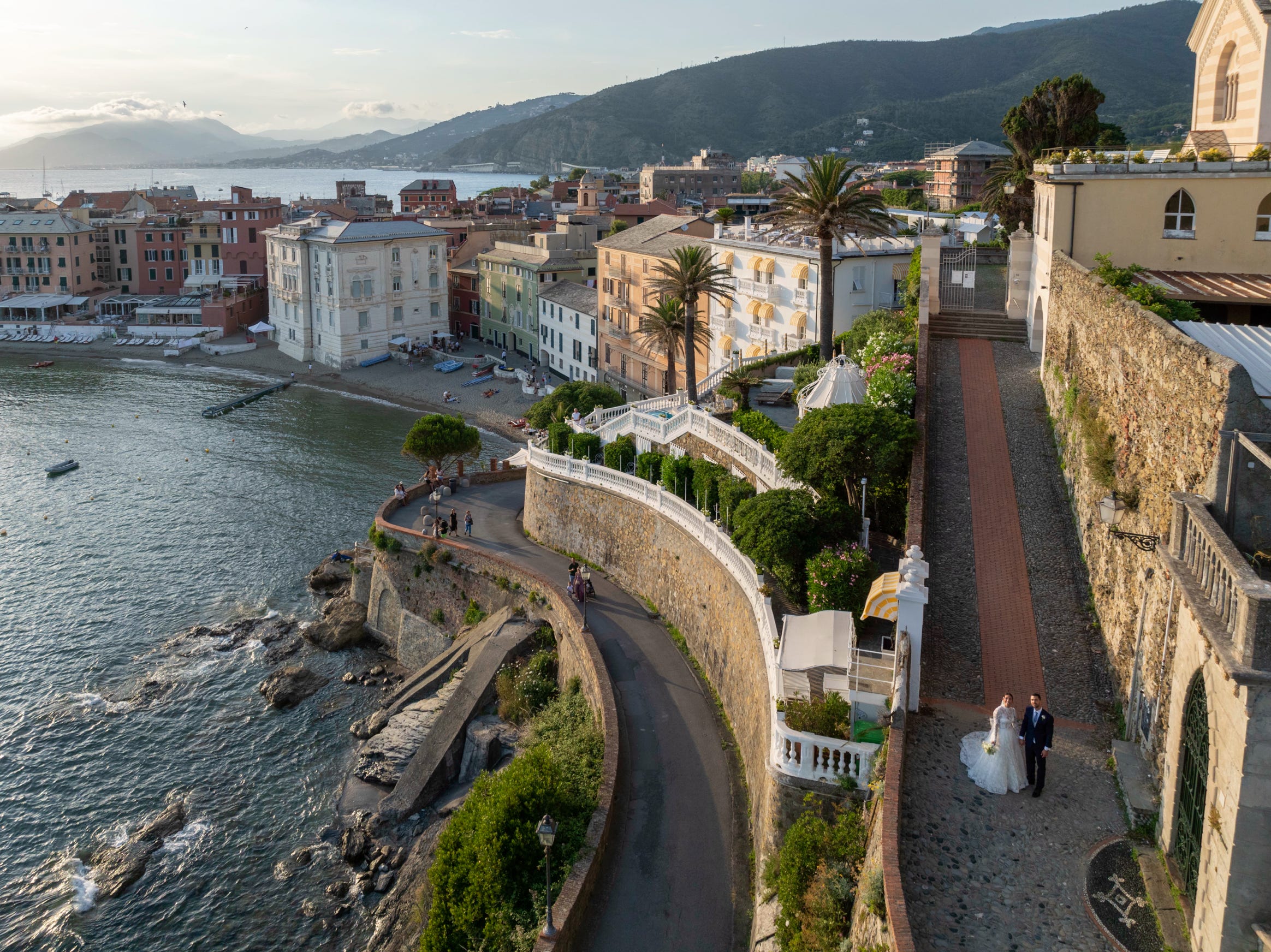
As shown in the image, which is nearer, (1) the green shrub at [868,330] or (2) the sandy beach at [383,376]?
(1) the green shrub at [868,330]

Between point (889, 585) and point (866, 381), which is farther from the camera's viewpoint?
point (866, 381)

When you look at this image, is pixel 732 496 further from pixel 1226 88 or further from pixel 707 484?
pixel 1226 88

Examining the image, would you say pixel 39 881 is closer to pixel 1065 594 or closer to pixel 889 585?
pixel 889 585

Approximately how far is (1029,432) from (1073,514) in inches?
170

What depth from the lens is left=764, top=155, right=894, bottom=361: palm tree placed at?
32.8 meters

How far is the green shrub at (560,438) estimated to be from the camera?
3512 centimetres

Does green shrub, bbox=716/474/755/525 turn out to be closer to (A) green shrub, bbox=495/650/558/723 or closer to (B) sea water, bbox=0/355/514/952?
(A) green shrub, bbox=495/650/558/723

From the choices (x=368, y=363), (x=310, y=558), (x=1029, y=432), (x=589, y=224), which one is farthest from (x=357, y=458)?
(x=1029, y=432)

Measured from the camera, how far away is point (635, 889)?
1747 centimetres

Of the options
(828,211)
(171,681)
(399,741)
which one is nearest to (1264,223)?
(828,211)

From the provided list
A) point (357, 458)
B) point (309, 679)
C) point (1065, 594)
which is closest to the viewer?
point (1065, 594)

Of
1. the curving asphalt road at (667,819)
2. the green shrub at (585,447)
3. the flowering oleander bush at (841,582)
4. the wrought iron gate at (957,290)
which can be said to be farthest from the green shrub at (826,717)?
the wrought iron gate at (957,290)

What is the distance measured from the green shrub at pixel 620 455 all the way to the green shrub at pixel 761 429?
3.66m

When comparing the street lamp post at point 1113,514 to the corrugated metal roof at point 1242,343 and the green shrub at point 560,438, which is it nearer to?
the corrugated metal roof at point 1242,343
